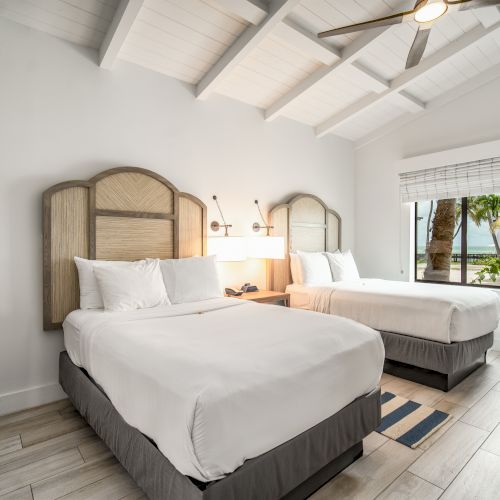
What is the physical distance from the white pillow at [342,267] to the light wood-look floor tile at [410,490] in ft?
8.90

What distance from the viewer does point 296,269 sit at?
418cm

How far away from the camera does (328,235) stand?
4.88m

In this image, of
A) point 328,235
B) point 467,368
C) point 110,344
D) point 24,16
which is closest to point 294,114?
point 328,235

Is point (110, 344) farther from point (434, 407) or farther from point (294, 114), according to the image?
point (294, 114)

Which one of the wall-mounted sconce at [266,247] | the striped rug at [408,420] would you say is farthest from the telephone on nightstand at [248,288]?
the striped rug at [408,420]

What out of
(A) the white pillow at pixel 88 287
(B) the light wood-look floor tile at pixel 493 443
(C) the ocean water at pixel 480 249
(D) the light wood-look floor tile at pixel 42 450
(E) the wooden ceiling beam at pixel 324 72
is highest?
(E) the wooden ceiling beam at pixel 324 72

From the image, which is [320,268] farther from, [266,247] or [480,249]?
[480,249]

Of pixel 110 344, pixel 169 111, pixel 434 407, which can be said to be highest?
pixel 169 111

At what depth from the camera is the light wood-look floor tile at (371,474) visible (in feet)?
5.43

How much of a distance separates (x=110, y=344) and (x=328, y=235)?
3.64 m

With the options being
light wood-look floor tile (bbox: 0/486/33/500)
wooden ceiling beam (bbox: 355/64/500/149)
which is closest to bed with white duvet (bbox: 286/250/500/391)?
wooden ceiling beam (bbox: 355/64/500/149)

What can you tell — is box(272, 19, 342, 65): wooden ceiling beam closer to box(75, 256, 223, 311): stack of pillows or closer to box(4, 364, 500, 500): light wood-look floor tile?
box(75, 256, 223, 311): stack of pillows

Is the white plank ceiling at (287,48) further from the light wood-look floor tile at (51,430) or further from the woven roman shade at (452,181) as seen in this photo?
the light wood-look floor tile at (51,430)

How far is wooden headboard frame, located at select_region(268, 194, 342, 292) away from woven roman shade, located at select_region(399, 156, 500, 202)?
3.42 feet
